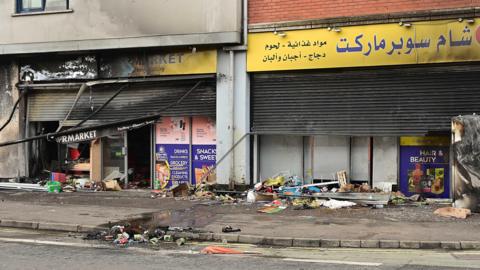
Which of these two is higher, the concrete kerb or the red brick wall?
the red brick wall

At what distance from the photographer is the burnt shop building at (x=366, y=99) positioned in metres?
13.4

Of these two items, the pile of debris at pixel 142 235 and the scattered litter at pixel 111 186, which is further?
the scattered litter at pixel 111 186

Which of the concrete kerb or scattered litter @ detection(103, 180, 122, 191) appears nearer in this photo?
the concrete kerb

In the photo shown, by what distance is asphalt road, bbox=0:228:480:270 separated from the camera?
754 cm

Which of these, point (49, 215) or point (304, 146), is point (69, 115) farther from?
point (304, 146)

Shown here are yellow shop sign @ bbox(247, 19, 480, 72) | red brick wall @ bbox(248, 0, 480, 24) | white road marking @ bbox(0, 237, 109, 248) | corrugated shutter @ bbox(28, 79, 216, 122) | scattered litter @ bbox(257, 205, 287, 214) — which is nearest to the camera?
white road marking @ bbox(0, 237, 109, 248)

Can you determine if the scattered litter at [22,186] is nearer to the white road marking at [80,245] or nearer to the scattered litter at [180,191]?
the scattered litter at [180,191]

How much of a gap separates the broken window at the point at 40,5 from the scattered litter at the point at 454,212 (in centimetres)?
1237

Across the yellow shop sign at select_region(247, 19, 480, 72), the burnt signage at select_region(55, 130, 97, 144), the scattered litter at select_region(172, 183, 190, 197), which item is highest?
the yellow shop sign at select_region(247, 19, 480, 72)

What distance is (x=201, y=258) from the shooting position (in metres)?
8.16

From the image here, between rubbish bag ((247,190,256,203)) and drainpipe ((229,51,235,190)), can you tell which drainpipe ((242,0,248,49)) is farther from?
rubbish bag ((247,190,256,203))

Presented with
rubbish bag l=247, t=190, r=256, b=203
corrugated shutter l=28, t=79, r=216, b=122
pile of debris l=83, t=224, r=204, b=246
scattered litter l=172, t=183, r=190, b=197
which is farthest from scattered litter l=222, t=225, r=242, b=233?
corrugated shutter l=28, t=79, r=216, b=122

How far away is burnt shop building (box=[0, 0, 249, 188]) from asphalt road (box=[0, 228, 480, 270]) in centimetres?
659

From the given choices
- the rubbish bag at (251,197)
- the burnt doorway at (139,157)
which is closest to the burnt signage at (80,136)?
the burnt doorway at (139,157)
